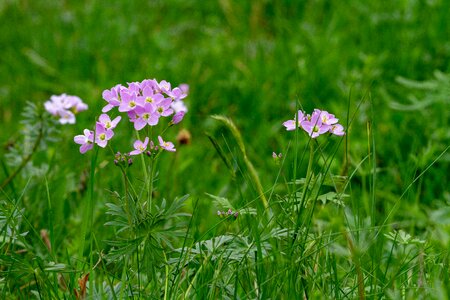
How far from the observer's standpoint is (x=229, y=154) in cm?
308

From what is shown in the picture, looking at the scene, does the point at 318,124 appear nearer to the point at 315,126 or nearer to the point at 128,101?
the point at 315,126

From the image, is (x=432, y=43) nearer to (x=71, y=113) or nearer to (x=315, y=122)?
(x=71, y=113)

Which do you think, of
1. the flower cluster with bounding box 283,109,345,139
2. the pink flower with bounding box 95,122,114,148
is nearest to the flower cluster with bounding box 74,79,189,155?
the pink flower with bounding box 95,122,114,148

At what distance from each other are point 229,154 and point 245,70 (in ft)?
3.05

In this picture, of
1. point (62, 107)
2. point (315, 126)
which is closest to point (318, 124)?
point (315, 126)

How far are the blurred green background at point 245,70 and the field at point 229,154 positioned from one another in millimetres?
11

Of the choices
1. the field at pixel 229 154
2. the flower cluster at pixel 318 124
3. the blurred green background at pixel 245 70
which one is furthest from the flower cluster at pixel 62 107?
the flower cluster at pixel 318 124

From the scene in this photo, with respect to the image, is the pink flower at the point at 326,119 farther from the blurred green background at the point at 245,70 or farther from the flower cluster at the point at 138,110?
the blurred green background at the point at 245,70

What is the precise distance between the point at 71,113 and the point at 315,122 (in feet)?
3.79

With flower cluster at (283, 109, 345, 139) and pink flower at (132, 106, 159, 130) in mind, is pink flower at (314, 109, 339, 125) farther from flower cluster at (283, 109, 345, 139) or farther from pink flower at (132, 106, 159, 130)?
pink flower at (132, 106, 159, 130)

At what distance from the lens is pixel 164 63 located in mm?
3924

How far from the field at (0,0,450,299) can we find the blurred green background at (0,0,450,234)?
1 centimetres

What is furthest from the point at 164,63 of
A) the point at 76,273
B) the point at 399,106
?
the point at 76,273

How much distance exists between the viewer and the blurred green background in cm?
307
